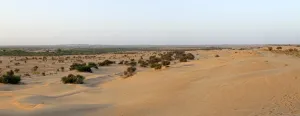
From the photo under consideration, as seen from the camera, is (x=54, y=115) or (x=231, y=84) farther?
(x=231, y=84)

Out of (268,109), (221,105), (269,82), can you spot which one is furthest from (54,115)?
(269,82)

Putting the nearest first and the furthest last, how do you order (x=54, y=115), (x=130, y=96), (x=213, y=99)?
1. (x=54, y=115)
2. (x=213, y=99)
3. (x=130, y=96)

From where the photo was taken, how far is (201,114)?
34.0ft

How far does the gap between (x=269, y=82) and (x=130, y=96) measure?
18.8ft

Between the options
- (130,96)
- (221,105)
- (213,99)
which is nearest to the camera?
(221,105)

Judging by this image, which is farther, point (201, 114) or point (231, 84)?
point (231, 84)

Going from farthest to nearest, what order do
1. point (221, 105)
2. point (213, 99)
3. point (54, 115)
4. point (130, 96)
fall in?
point (130, 96), point (213, 99), point (221, 105), point (54, 115)


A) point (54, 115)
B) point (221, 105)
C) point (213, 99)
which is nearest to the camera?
point (54, 115)

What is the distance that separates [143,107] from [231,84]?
4997 millimetres

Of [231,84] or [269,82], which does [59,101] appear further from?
[269,82]

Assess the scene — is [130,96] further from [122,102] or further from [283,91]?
[283,91]

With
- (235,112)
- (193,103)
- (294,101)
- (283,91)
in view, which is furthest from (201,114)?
(283,91)

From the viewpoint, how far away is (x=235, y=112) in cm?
1048

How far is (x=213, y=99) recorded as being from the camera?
1260 centimetres
